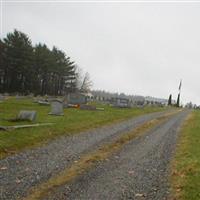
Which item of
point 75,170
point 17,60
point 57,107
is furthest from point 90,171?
point 17,60

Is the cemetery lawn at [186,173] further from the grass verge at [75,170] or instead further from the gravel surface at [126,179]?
the grass verge at [75,170]

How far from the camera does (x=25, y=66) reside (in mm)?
66250

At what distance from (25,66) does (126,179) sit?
6113 cm

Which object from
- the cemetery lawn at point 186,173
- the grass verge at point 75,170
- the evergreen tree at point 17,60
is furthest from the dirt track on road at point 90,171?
the evergreen tree at point 17,60

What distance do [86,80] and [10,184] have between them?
118925 millimetres

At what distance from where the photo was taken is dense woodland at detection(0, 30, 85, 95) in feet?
216

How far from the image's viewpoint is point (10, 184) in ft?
22.8

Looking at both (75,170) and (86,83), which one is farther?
(86,83)

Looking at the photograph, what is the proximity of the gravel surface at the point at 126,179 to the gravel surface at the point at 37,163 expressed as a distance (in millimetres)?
811

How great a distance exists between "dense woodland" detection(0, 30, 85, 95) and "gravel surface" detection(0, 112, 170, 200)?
5537 cm

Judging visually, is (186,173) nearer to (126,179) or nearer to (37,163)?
(126,179)

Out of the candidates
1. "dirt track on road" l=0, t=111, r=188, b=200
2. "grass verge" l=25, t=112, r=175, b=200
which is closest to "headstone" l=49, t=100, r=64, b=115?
"dirt track on road" l=0, t=111, r=188, b=200

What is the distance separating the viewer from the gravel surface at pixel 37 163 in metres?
6.80

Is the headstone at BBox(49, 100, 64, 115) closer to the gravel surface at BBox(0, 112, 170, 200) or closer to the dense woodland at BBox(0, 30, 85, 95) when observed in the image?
the gravel surface at BBox(0, 112, 170, 200)
